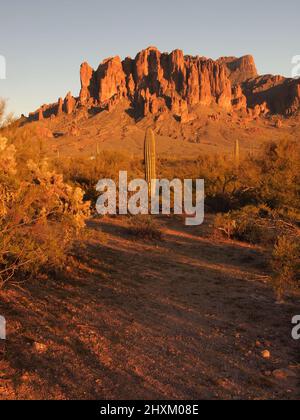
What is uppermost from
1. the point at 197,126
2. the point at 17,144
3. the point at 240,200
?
the point at 197,126

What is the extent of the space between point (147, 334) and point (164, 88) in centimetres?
9302

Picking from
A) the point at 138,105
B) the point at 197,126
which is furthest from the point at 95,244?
the point at 138,105

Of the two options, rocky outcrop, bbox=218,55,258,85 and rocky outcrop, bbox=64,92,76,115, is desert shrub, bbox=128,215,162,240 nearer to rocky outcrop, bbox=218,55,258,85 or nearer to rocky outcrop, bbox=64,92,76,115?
rocky outcrop, bbox=64,92,76,115

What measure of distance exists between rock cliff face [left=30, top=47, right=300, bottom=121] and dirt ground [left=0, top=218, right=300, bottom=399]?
79.3 meters

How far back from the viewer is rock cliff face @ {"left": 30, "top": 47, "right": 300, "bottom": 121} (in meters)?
90.2

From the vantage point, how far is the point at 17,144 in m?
6.61

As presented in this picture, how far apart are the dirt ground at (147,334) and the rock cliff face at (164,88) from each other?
79.3m

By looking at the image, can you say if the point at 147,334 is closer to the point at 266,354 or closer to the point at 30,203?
the point at 266,354

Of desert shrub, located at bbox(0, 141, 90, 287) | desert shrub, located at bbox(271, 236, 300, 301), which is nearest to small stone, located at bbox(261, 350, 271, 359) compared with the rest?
desert shrub, located at bbox(271, 236, 300, 301)

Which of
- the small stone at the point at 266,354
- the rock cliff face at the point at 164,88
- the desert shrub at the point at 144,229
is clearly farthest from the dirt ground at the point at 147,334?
the rock cliff face at the point at 164,88

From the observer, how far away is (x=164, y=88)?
93.1 m
